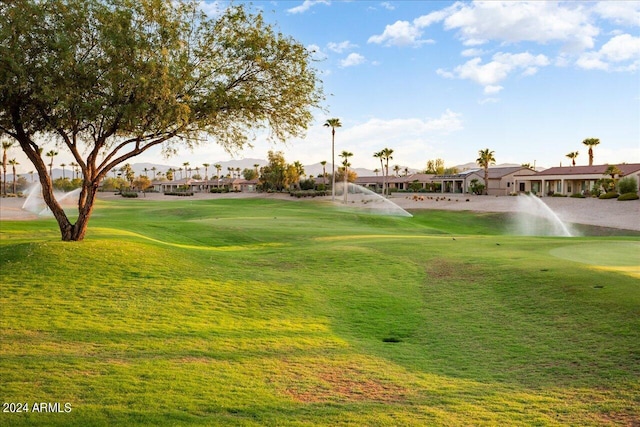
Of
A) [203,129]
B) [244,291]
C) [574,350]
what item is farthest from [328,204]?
[574,350]

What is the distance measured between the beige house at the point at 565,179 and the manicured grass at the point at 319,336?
2836 inches

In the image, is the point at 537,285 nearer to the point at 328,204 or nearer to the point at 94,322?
the point at 94,322

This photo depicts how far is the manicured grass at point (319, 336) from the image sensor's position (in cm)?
807

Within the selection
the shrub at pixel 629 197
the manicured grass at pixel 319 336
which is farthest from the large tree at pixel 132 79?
the shrub at pixel 629 197

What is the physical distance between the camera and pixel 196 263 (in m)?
19.3

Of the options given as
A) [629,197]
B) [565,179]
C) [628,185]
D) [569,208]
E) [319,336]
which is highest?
[565,179]

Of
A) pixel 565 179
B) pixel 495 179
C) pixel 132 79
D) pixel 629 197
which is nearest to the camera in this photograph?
pixel 132 79

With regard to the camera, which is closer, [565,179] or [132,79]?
[132,79]

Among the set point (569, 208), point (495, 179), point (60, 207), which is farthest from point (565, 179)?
point (60, 207)

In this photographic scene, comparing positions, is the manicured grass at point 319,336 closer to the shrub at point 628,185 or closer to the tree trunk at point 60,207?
the tree trunk at point 60,207

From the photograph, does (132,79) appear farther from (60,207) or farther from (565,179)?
(565,179)

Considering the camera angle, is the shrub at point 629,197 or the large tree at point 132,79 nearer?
the large tree at point 132,79

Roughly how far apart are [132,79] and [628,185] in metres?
65.8

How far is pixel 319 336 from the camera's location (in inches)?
475
